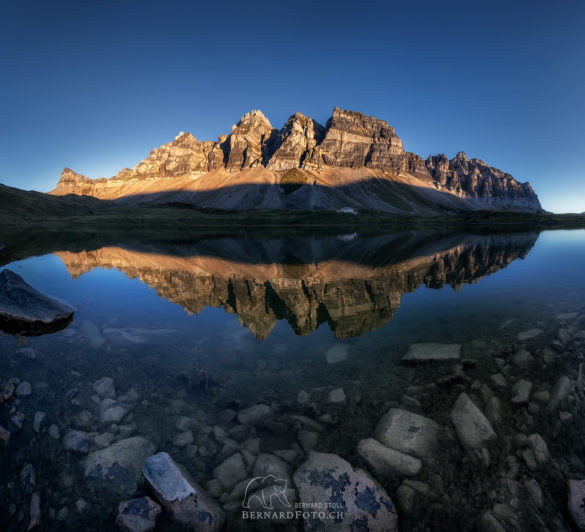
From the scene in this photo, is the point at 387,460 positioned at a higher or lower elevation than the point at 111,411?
higher

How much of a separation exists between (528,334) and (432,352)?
15.7 ft

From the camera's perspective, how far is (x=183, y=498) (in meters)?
5.07

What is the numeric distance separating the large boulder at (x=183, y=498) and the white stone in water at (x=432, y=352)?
7.93 m

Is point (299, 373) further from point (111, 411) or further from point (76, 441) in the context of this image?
point (76, 441)

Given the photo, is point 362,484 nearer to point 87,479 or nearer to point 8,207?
point 87,479

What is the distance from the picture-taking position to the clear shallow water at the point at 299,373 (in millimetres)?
5605

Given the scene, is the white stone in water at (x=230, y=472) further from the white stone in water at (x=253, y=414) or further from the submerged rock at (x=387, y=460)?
the submerged rock at (x=387, y=460)

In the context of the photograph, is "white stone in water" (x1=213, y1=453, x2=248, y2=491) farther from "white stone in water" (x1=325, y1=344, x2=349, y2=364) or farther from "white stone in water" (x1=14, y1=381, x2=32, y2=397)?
"white stone in water" (x1=14, y1=381, x2=32, y2=397)

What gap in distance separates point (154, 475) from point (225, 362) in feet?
18.4

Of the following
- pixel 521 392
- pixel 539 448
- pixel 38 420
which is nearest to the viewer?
pixel 539 448

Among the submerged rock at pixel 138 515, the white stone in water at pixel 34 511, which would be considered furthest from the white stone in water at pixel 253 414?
the white stone in water at pixel 34 511

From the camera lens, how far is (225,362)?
11078 mm

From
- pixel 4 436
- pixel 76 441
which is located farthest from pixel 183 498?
pixel 4 436

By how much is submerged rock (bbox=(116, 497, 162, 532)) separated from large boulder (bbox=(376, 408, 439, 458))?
489 cm
